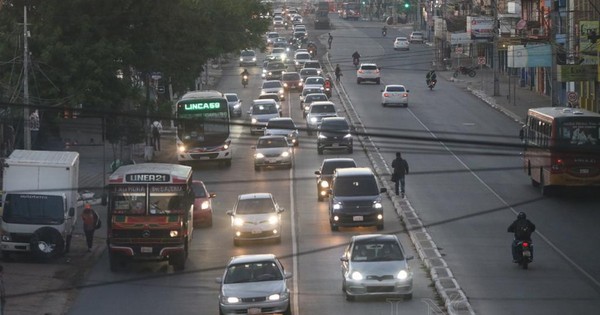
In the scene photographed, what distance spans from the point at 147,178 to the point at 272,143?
19.7m

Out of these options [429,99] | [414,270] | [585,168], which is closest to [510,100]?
[429,99]

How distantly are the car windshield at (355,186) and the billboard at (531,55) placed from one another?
1246 inches

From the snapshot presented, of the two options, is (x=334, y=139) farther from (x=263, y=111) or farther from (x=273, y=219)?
(x=273, y=219)

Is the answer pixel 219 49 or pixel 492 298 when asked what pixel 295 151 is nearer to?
pixel 219 49

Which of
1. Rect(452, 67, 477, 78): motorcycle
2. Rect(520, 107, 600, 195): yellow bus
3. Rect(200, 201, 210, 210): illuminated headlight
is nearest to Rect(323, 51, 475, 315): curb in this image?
Rect(520, 107, 600, 195): yellow bus

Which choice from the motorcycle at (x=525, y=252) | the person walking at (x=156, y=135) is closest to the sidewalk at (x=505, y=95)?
the person walking at (x=156, y=135)

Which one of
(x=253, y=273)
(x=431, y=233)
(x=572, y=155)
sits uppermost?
(x=572, y=155)

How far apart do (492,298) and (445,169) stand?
2279cm

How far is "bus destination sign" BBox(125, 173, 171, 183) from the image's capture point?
3150 centimetres

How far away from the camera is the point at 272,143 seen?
167ft

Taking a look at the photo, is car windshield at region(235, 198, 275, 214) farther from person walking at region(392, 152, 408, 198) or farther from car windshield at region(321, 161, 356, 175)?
car windshield at region(321, 161, 356, 175)

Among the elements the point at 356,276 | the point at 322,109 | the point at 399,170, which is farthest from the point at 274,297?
the point at 322,109

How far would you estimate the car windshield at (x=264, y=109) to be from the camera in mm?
63312

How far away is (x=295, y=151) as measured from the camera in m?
57.1
